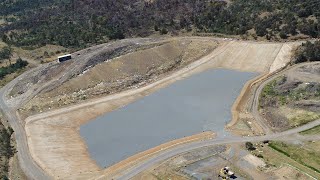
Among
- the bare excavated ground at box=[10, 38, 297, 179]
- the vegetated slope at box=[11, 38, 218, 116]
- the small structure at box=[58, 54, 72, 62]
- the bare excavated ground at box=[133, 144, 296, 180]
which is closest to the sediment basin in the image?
the bare excavated ground at box=[10, 38, 297, 179]

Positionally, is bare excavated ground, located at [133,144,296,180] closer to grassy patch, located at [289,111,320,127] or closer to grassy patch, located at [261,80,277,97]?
grassy patch, located at [289,111,320,127]

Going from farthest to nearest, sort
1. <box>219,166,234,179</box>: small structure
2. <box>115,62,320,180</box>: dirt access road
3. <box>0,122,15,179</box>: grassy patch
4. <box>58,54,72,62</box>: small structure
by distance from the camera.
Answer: <box>58,54,72,62</box>: small structure
<box>0,122,15,179</box>: grassy patch
<box>115,62,320,180</box>: dirt access road
<box>219,166,234,179</box>: small structure

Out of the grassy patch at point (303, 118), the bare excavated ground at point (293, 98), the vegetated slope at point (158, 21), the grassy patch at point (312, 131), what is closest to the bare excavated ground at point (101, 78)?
the vegetated slope at point (158, 21)

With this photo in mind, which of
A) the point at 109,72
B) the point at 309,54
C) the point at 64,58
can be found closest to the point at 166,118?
the point at 109,72

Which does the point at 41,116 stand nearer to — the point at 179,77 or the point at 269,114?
the point at 179,77

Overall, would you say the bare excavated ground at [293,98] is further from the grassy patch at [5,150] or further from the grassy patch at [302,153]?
the grassy patch at [5,150]

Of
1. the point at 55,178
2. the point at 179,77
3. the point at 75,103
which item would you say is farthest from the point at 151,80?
the point at 55,178
